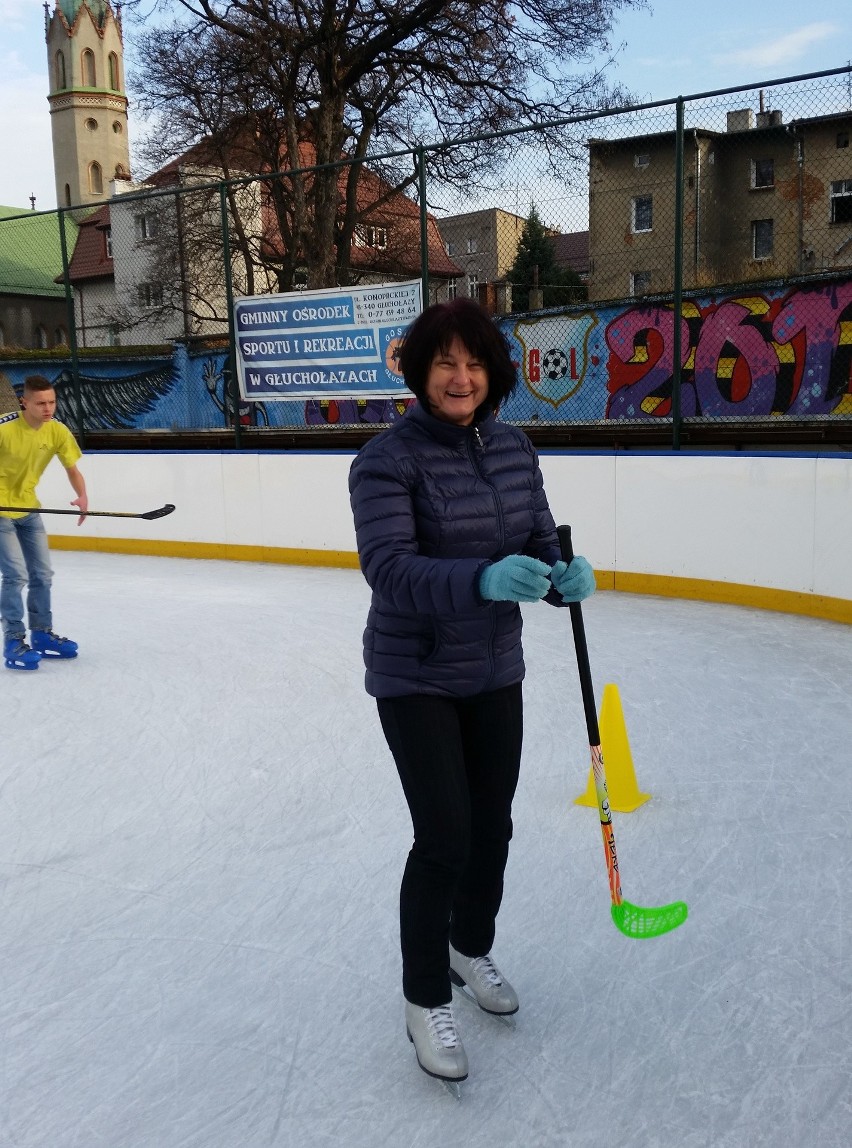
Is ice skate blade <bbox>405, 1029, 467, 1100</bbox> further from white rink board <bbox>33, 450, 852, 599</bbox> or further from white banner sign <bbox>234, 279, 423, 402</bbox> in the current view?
white banner sign <bbox>234, 279, 423, 402</bbox>

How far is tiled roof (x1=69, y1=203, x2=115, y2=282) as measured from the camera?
10000 mm

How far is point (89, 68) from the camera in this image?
6881 cm

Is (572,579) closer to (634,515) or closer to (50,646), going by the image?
(50,646)

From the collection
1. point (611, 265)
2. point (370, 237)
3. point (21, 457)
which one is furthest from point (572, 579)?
point (370, 237)

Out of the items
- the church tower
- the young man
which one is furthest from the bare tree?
the church tower

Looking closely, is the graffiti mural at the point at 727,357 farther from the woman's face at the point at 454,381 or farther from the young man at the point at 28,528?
the woman's face at the point at 454,381

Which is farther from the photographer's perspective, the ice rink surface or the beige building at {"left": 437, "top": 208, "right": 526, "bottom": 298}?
the beige building at {"left": 437, "top": 208, "right": 526, "bottom": 298}

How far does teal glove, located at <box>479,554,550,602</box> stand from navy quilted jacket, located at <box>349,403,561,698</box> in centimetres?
3

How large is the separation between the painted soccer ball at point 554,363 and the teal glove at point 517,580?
7456 millimetres

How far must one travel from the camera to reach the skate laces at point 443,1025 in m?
1.91

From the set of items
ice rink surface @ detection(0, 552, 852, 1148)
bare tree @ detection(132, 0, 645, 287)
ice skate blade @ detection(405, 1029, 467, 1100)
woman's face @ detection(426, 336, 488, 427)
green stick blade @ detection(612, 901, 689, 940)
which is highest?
bare tree @ detection(132, 0, 645, 287)

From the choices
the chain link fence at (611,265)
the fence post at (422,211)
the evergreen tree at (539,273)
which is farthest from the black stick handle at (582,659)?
the fence post at (422,211)

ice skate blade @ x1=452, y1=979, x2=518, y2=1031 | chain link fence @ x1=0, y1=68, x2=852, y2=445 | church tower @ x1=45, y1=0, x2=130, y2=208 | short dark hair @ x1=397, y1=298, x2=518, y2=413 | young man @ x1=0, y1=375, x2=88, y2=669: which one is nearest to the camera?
short dark hair @ x1=397, y1=298, x2=518, y2=413

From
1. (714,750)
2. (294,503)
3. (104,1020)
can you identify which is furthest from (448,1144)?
(294,503)
